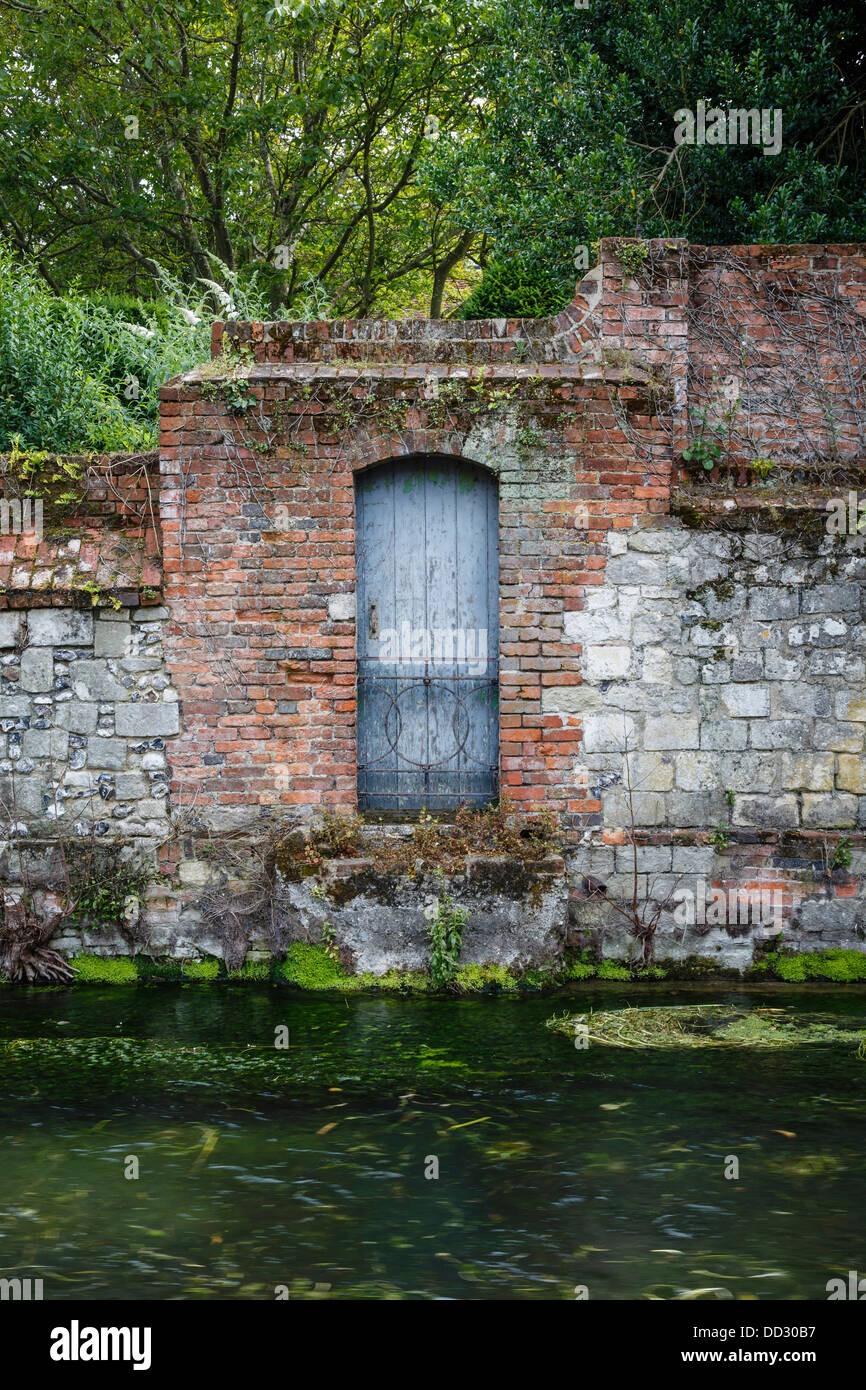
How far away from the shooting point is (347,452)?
743 cm

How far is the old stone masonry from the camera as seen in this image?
7.43m

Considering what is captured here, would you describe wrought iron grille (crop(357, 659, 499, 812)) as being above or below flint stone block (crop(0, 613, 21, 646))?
below

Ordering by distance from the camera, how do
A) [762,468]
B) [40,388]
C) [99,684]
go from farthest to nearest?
1. [40,388]
2. [762,468]
3. [99,684]

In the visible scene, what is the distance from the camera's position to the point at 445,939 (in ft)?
23.4

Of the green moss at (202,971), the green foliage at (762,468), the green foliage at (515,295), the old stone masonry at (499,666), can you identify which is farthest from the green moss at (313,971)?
the green foliage at (515,295)

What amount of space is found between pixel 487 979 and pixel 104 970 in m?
2.36

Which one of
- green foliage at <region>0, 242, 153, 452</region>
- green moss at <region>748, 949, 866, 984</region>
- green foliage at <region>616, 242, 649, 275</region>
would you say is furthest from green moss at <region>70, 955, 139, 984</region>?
green foliage at <region>0, 242, 153, 452</region>

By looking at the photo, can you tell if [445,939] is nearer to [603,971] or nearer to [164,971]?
[603,971]

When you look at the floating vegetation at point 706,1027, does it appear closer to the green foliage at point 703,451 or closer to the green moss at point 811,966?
the green moss at point 811,966

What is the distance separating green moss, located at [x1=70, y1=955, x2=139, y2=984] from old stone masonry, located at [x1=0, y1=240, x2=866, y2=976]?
0.08 m

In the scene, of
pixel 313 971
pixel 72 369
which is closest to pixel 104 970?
pixel 313 971

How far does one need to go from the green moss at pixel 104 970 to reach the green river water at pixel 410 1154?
462mm

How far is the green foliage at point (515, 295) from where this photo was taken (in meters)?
13.8

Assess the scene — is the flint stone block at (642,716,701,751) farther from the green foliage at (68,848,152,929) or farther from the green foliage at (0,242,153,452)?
the green foliage at (0,242,153,452)
